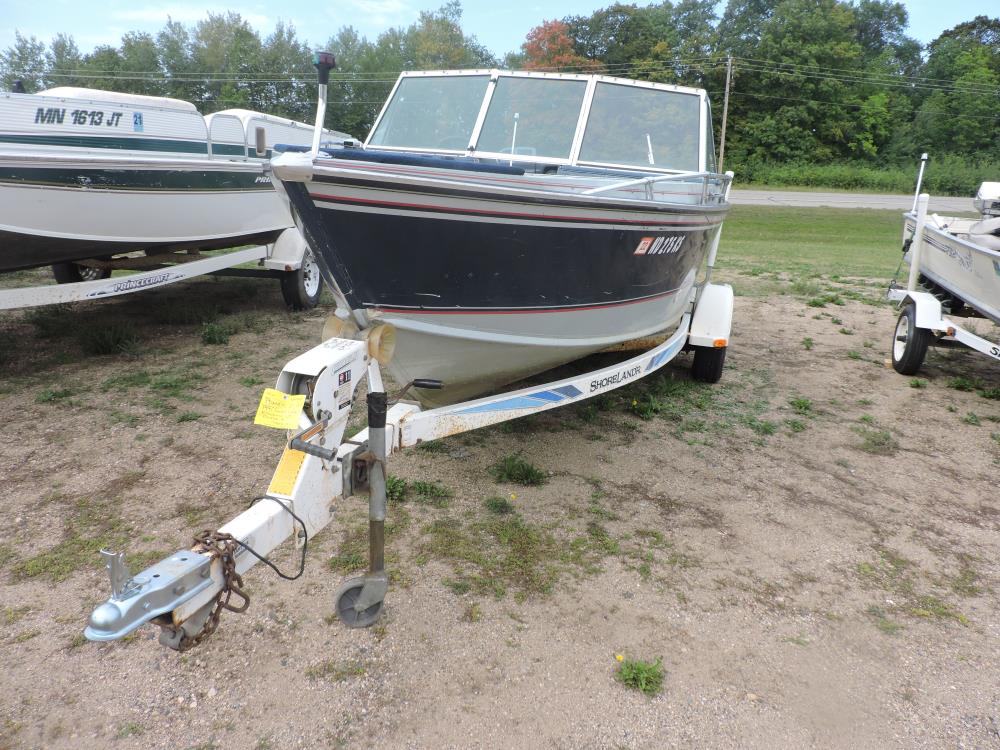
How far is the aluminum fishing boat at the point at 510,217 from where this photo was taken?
9.28 ft

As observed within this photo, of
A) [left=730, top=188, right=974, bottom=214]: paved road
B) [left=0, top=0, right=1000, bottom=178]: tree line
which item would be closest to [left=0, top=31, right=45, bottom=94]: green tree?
[left=0, top=0, right=1000, bottom=178]: tree line

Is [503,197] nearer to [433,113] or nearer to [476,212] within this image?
[476,212]

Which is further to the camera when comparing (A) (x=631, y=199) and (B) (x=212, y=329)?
(B) (x=212, y=329)

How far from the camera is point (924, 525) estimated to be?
11.9 ft

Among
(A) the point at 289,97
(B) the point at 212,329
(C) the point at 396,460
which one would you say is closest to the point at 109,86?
(A) the point at 289,97

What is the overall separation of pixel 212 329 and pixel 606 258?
4.32 meters

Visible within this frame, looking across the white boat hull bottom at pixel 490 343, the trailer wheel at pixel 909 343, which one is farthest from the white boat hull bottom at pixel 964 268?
the white boat hull bottom at pixel 490 343

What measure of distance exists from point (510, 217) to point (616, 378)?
1.35 metres

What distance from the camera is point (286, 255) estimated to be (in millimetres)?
7133

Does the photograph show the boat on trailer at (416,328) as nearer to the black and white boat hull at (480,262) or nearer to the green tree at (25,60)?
the black and white boat hull at (480,262)

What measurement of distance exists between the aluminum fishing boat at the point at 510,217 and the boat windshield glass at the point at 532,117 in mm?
10

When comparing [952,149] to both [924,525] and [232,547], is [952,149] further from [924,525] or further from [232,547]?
[232,547]

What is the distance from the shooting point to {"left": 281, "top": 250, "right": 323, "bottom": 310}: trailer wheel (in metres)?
7.39

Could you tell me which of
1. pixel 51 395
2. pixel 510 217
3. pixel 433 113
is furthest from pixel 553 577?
pixel 51 395
